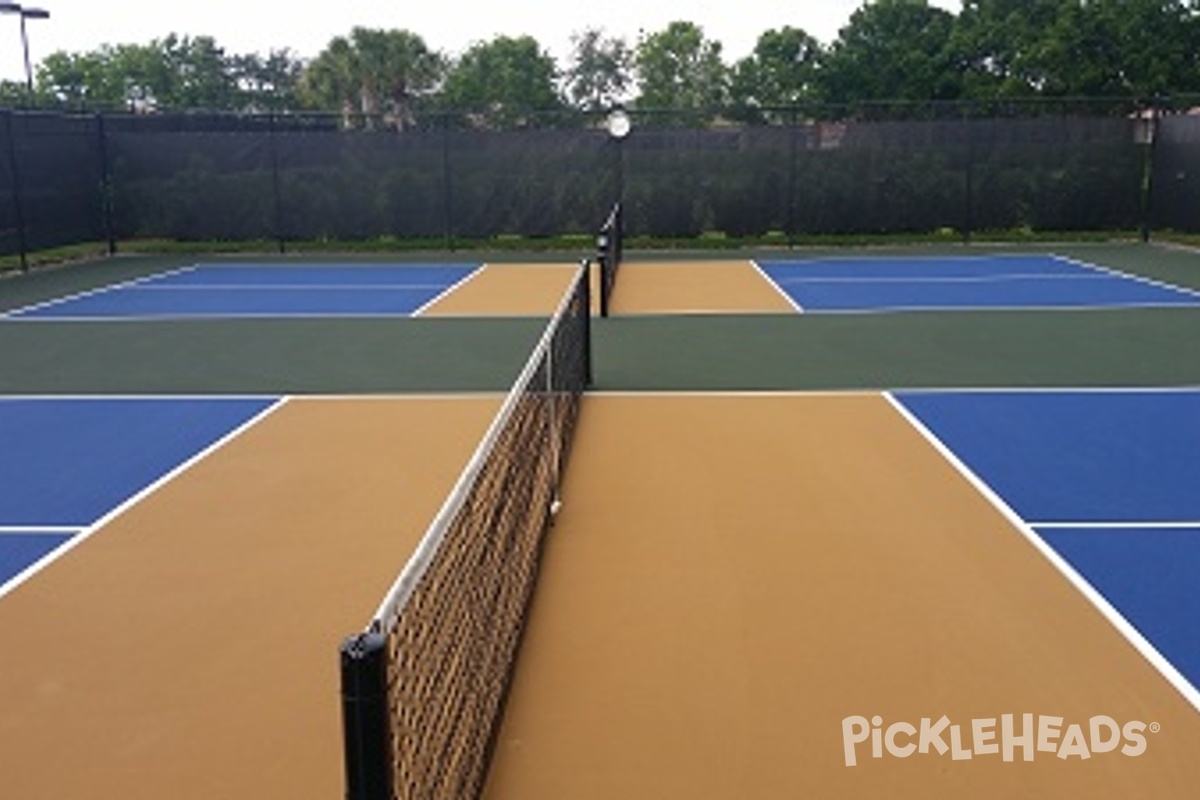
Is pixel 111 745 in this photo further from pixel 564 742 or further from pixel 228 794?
pixel 564 742

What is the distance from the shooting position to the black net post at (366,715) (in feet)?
8.42

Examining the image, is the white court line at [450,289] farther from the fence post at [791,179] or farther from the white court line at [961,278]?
the fence post at [791,179]

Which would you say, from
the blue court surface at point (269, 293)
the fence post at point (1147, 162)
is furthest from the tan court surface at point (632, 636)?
the fence post at point (1147, 162)

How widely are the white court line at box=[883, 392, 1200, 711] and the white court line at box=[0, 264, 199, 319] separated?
11999mm

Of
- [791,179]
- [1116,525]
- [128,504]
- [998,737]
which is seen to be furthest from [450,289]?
[998,737]

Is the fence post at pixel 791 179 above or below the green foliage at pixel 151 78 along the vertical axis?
below

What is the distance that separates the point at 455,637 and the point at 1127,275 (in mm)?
15980

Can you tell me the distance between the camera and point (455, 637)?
385 centimetres

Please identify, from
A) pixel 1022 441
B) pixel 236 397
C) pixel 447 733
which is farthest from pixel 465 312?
pixel 447 733

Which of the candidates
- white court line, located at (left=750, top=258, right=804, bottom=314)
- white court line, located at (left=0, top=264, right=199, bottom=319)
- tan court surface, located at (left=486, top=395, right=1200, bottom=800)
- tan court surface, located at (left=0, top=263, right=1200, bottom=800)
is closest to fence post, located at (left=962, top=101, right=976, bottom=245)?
white court line, located at (left=750, top=258, right=804, bottom=314)

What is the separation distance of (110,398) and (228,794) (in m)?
6.75

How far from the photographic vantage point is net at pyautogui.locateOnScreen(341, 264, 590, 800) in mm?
2621

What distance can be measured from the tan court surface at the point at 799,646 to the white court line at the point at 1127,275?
32.6 ft

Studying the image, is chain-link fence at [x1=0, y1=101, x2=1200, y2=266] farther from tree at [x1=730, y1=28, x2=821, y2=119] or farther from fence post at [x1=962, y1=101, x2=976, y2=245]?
tree at [x1=730, y1=28, x2=821, y2=119]
